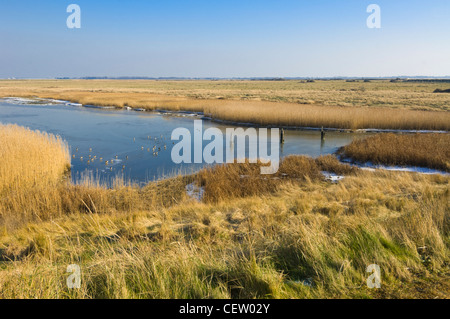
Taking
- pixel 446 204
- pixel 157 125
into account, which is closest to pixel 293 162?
pixel 446 204

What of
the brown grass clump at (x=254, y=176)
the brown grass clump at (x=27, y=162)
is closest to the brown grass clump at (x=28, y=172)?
the brown grass clump at (x=27, y=162)

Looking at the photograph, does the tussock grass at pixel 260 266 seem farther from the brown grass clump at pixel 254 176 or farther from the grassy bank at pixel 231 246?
the brown grass clump at pixel 254 176

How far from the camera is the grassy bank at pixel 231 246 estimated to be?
3326 mm

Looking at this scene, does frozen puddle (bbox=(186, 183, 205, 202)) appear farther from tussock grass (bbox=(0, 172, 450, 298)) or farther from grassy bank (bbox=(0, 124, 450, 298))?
tussock grass (bbox=(0, 172, 450, 298))

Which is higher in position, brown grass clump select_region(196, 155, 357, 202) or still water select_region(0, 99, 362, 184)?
still water select_region(0, 99, 362, 184)

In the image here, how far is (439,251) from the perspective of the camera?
154 inches

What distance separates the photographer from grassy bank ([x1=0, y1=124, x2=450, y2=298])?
10.9 ft

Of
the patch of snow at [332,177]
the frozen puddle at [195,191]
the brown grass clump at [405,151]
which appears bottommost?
the frozen puddle at [195,191]

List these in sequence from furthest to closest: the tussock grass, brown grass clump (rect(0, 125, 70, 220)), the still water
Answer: the still water < brown grass clump (rect(0, 125, 70, 220)) < the tussock grass

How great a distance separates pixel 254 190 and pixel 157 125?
61.0 ft

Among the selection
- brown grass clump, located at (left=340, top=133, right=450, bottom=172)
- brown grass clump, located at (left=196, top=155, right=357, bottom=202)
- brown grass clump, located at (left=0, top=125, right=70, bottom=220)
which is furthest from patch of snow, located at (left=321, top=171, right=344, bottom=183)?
brown grass clump, located at (left=0, top=125, right=70, bottom=220)

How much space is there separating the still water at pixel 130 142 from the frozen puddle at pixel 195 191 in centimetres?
119

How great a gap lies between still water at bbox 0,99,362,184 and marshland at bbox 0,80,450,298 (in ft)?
0.80

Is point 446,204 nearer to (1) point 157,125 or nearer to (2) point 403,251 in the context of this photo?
(2) point 403,251
